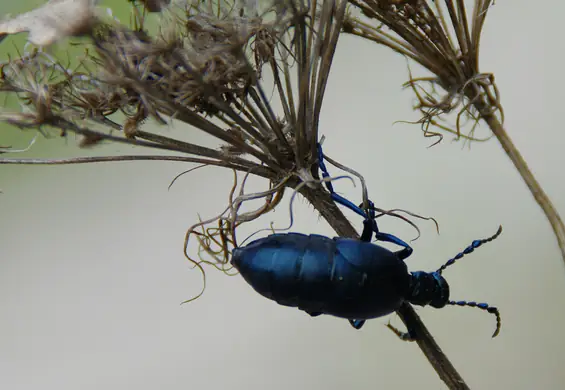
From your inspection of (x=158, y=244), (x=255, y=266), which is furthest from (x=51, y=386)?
(x=255, y=266)

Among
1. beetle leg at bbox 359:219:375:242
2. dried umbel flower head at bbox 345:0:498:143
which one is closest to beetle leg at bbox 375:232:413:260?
beetle leg at bbox 359:219:375:242

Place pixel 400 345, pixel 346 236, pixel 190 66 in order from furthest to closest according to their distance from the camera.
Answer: pixel 400 345 < pixel 346 236 < pixel 190 66

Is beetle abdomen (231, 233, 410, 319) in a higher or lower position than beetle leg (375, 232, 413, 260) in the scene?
higher

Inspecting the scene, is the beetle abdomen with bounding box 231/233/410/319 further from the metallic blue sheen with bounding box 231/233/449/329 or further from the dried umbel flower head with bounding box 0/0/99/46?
the dried umbel flower head with bounding box 0/0/99/46

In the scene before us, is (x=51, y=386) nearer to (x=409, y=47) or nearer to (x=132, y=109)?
(x=132, y=109)

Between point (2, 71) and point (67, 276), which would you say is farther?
point (67, 276)

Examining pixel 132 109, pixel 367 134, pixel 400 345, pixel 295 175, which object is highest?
pixel 132 109

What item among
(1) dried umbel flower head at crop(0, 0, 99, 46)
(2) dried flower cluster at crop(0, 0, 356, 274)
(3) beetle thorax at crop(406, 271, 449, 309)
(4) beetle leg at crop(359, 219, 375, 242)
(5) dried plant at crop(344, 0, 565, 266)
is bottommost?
(3) beetle thorax at crop(406, 271, 449, 309)

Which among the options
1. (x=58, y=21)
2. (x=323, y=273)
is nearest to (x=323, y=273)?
(x=323, y=273)
